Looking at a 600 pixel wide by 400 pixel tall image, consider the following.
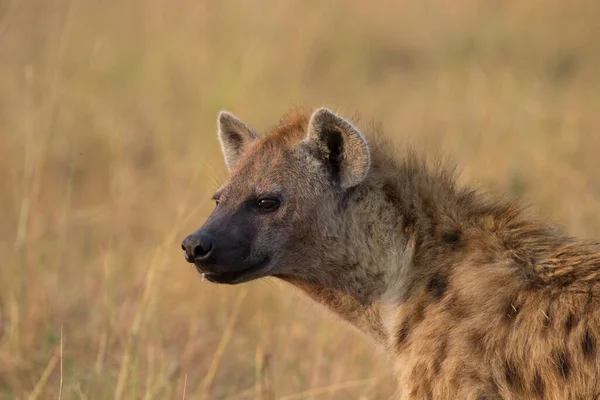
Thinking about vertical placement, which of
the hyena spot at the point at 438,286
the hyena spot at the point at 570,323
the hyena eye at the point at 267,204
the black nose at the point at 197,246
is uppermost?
the hyena eye at the point at 267,204

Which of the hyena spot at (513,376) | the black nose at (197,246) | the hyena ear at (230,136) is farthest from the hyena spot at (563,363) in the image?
the hyena ear at (230,136)

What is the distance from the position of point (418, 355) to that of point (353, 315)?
409 millimetres

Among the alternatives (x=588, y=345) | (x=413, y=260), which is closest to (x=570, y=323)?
(x=588, y=345)

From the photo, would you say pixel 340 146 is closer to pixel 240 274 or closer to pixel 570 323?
pixel 240 274

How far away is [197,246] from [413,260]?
722 mm

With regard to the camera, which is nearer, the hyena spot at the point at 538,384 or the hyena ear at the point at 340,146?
the hyena spot at the point at 538,384

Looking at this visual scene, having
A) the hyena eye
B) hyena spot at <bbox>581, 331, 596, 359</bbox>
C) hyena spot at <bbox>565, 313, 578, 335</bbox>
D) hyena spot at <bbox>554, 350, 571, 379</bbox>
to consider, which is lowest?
hyena spot at <bbox>554, 350, 571, 379</bbox>

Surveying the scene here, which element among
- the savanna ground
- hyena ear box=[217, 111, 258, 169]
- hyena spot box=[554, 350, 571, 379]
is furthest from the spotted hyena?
the savanna ground

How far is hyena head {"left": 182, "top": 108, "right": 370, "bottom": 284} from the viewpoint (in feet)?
11.2

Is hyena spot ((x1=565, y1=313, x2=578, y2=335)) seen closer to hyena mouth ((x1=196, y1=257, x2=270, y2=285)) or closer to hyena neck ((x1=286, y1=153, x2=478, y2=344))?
hyena neck ((x1=286, y1=153, x2=478, y2=344))

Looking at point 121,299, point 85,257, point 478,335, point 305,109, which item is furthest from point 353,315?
point 85,257

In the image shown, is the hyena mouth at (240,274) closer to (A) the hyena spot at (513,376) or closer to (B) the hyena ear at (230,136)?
(B) the hyena ear at (230,136)

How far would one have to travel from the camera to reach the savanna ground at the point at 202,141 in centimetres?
450

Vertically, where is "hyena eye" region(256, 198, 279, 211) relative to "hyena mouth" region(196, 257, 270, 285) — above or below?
above
